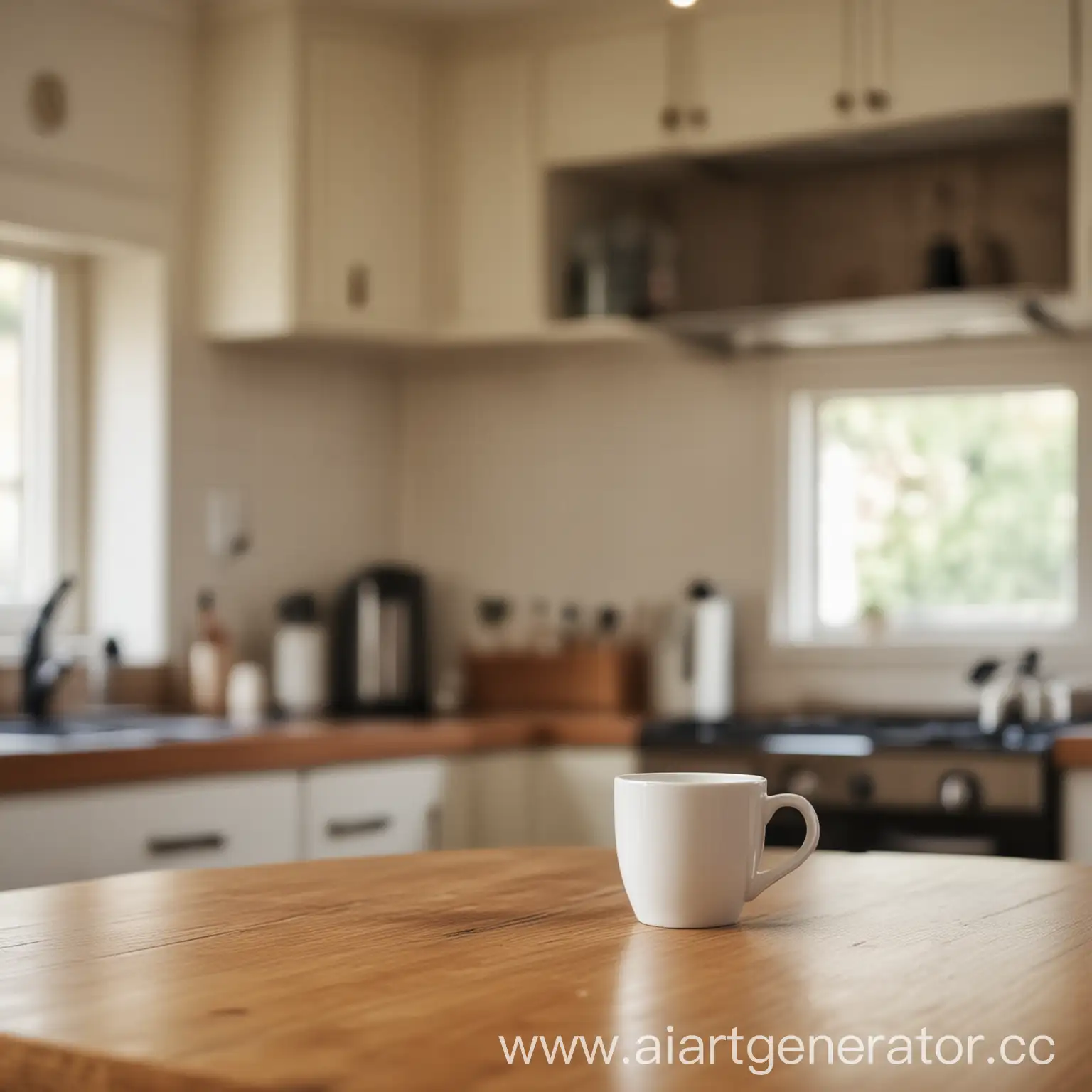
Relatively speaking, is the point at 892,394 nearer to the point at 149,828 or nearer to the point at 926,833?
the point at 926,833

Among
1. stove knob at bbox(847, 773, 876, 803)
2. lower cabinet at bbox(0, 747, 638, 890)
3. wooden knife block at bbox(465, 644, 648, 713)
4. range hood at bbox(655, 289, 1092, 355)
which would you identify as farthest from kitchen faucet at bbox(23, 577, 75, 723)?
stove knob at bbox(847, 773, 876, 803)

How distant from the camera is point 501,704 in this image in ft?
12.9

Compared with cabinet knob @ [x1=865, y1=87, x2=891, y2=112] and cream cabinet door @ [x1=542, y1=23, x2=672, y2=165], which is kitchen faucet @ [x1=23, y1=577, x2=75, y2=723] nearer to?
cream cabinet door @ [x1=542, y1=23, x2=672, y2=165]

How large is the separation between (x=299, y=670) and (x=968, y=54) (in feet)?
6.41

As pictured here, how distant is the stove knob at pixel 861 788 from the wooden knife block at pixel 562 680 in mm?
829

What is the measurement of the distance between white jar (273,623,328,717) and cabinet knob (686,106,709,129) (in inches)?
56.0

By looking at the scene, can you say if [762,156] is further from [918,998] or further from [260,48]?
[918,998]

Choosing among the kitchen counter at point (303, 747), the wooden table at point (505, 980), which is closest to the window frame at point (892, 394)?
the kitchen counter at point (303, 747)

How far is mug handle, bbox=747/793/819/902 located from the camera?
1.09 m

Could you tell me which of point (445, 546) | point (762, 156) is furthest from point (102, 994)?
point (445, 546)

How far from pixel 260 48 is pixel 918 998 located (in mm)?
3171

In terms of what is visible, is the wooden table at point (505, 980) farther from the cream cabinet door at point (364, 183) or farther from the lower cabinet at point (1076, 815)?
the cream cabinet door at point (364, 183)

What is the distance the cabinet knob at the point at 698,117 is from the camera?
3.53m

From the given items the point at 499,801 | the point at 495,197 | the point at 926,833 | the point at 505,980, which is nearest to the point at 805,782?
the point at 926,833
